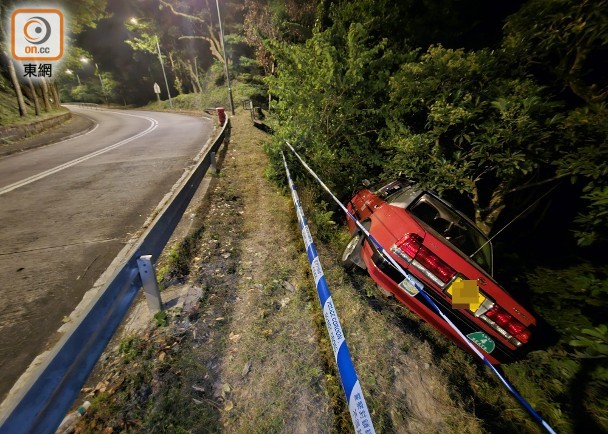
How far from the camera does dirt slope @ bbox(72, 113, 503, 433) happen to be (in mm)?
2045

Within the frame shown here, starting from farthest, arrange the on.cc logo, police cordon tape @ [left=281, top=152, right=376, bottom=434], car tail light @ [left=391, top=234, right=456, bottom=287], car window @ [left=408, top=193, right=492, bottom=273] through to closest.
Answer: the on.cc logo, car window @ [left=408, top=193, right=492, bottom=273], car tail light @ [left=391, top=234, right=456, bottom=287], police cordon tape @ [left=281, top=152, right=376, bottom=434]

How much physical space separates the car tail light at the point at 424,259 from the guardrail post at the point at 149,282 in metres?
2.49

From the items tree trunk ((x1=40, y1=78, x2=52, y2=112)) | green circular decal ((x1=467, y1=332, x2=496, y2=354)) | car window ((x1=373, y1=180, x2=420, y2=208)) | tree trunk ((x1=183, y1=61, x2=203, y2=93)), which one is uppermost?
tree trunk ((x1=183, y1=61, x2=203, y2=93))

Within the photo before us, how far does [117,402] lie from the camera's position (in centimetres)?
204

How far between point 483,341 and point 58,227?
6.03 m

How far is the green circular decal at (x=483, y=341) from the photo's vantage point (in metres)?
2.80

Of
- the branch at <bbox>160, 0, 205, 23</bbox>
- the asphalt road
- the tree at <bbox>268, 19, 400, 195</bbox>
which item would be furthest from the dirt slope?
the branch at <bbox>160, 0, 205, 23</bbox>

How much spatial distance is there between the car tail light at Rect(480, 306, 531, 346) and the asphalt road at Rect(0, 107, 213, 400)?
4176mm

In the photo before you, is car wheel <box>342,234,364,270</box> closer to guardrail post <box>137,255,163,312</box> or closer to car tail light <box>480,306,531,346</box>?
car tail light <box>480,306,531,346</box>

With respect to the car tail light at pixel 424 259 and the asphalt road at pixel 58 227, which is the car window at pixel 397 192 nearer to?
the car tail light at pixel 424 259

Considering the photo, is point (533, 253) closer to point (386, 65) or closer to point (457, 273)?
point (457, 273)

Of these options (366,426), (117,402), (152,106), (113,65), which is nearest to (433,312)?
(366,426)

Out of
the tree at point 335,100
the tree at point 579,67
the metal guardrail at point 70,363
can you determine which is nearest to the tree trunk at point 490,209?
the tree at point 579,67

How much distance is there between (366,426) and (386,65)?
278 inches
